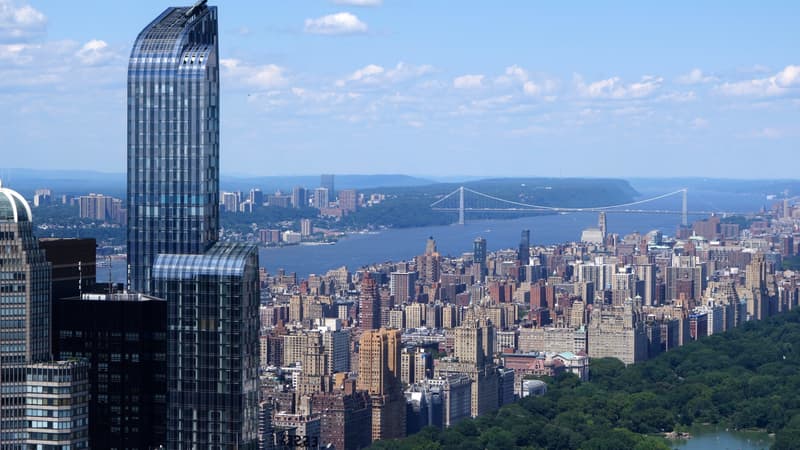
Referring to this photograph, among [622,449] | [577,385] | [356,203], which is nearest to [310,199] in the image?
[356,203]

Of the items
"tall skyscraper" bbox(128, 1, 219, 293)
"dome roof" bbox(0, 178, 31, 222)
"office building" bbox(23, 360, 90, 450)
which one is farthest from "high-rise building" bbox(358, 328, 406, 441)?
"dome roof" bbox(0, 178, 31, 222)

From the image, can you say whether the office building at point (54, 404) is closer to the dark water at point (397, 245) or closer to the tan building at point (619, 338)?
the tan building at point (619, 338)

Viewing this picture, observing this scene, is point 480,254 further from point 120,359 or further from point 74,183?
point 120,359

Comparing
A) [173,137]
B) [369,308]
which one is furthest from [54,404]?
[369,308]

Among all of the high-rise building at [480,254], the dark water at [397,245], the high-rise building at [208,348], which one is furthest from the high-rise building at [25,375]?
the high-rise building at [480,254]

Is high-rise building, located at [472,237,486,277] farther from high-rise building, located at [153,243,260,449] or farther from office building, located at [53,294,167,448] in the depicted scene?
high-rise building, located at [153,243,260,449]

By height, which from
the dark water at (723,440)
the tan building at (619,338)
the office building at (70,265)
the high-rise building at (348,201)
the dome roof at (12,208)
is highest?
the dome roof at (12,208)
